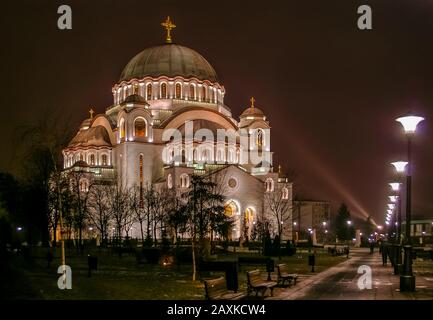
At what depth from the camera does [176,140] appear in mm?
77750

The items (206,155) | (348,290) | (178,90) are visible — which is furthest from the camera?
(178,90)

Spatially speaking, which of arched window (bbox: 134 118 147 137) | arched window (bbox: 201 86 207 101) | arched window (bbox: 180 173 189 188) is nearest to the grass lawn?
arched window (bbox: 180 173 189 188)

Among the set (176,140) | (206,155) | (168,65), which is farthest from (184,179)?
(168,65)

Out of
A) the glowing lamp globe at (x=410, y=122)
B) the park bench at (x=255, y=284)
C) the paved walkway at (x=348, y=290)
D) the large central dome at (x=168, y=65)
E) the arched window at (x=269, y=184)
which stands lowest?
the paved walkway at (x=348, y=290)

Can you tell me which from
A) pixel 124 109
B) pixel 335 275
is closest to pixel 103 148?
pixel 124 109

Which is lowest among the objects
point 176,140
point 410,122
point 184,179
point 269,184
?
point 269,184

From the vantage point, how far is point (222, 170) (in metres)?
74.8

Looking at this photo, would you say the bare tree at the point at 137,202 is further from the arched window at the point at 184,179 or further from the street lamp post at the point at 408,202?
the street lamp post at the point at 408,202

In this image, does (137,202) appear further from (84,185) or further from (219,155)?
(219,155)

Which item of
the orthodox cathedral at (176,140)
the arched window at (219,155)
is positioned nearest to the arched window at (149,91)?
the orthodox cathedral at (176,140)

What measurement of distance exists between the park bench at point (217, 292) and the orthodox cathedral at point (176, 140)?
53.2m

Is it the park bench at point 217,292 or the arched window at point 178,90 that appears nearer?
the park bench at point 217,292

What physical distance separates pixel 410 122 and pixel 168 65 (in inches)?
2714

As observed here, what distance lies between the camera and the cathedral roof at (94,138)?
79250 mm
